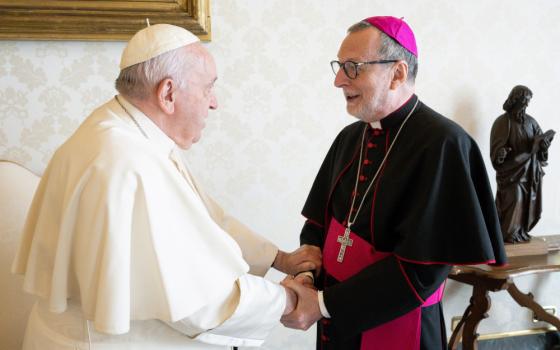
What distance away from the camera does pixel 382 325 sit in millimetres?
1893

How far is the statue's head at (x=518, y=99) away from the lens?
3133mm

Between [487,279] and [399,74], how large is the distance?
1563mm

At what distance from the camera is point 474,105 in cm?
338

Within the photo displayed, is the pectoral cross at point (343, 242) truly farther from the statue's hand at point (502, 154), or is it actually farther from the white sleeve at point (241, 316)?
the statue's hand at point (502, 154)

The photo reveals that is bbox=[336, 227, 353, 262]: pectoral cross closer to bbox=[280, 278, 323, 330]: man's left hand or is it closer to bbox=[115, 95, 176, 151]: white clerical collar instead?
bbox=[280, 278, 323, 330]: man's left hand

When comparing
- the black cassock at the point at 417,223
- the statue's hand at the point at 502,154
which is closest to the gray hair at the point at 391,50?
the black cassock at the point at 417,223

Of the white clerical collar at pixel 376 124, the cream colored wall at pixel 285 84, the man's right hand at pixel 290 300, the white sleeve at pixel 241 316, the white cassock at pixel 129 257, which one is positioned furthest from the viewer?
the cream colored wall at pixel 285 84

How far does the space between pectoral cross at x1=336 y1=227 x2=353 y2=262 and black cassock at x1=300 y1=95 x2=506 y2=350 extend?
5 centimetres

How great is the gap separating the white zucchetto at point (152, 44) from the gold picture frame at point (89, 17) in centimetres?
98

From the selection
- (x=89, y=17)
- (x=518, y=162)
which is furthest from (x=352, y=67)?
(x=518, y=162)

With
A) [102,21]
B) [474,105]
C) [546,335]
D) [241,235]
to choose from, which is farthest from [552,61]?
[102,21]

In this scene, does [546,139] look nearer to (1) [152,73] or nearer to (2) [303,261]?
(2) [303,261]

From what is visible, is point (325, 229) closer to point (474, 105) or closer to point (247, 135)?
point (247, 135)

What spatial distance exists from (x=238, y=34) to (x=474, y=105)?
155 cm
